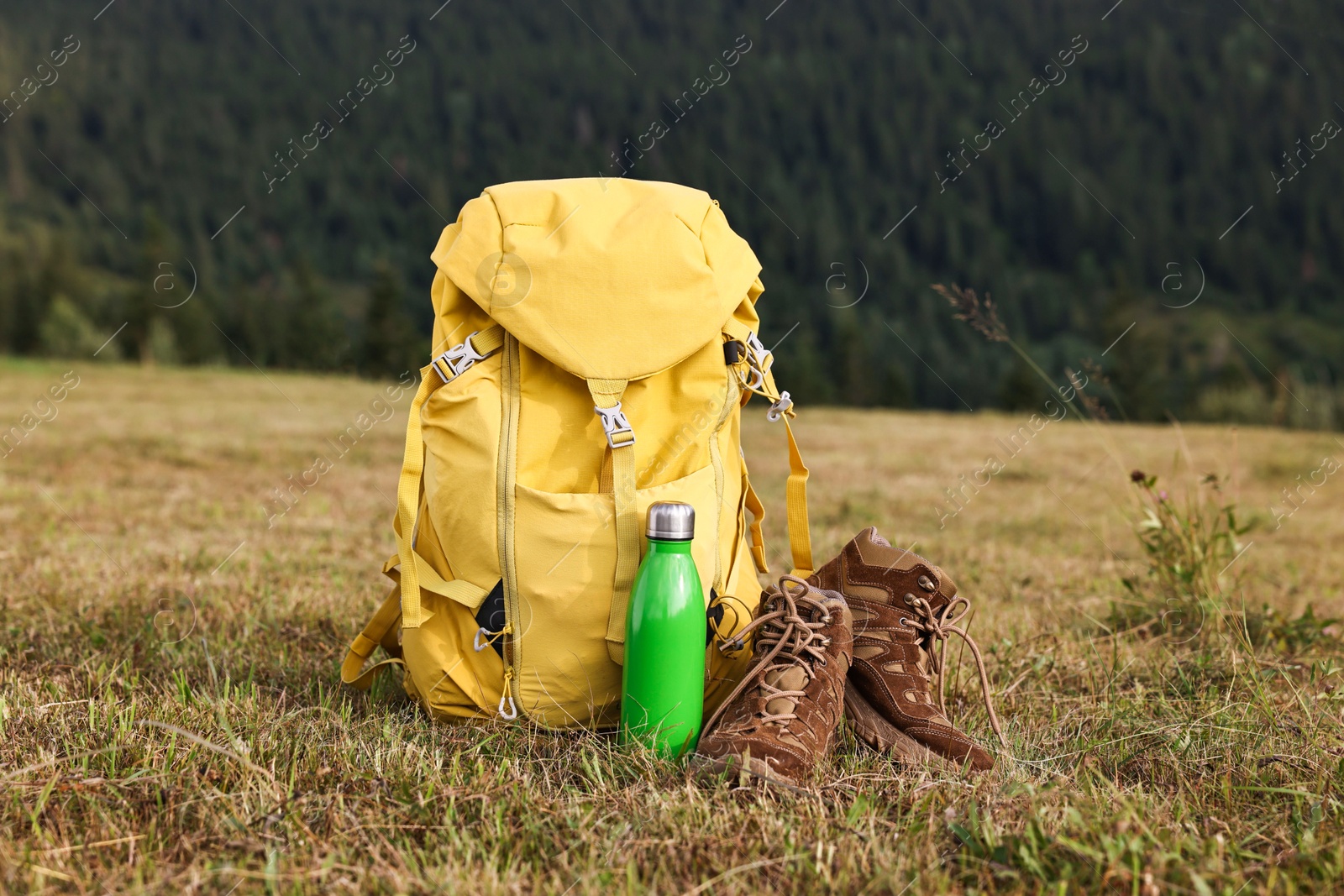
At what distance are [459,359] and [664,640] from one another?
0.81 m

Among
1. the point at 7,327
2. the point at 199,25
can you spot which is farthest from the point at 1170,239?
the point at 199,25

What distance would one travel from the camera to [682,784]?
1858 millimetres

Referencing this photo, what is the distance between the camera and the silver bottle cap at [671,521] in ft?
6.49

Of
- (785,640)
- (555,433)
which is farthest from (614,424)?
(785,640)

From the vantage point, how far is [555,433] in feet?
7.07

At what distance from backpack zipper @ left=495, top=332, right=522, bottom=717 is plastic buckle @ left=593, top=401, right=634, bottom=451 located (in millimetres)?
212

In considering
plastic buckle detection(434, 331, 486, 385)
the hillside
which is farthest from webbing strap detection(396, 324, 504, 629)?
the hillside

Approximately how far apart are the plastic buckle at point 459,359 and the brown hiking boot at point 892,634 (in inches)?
40.7

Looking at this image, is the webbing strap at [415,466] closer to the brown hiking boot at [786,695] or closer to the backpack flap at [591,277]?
the backpack flap at [591,277]

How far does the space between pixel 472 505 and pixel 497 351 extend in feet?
1.24

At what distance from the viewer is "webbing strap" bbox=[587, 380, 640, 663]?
2086 millimetres

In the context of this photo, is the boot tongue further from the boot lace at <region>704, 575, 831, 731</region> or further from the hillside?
the hillside

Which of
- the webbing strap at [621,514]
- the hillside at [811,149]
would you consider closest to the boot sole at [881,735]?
the webbing strap at [621,514]

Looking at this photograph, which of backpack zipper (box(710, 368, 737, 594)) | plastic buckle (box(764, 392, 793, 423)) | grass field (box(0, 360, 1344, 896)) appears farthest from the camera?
plastic buckle (box(764, 392, 793, 423))
